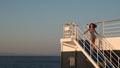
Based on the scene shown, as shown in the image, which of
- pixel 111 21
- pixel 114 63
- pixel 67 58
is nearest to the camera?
pixel 114 63

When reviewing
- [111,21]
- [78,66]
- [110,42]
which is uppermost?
[111,21]

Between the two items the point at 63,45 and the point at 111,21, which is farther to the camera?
the point at 63,45

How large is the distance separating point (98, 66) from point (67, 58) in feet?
13.6

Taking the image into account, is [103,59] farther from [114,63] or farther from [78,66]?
[78,66]

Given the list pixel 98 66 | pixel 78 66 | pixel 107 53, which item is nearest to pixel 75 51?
pixel 78 66

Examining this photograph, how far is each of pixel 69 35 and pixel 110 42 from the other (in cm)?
237

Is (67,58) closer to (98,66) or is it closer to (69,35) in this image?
(69,35)

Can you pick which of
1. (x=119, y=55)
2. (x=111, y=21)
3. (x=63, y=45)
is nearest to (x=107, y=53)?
(x=119, y=55)

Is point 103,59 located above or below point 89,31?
below

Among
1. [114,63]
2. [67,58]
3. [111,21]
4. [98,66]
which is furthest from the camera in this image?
[67,58]

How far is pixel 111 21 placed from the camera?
1742 cm

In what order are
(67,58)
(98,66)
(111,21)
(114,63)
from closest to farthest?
(98,66) < (114,63) < (111,21) < (67,58)

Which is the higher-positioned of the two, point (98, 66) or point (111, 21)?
point (111, 21)

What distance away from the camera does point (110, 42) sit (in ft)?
56.5
